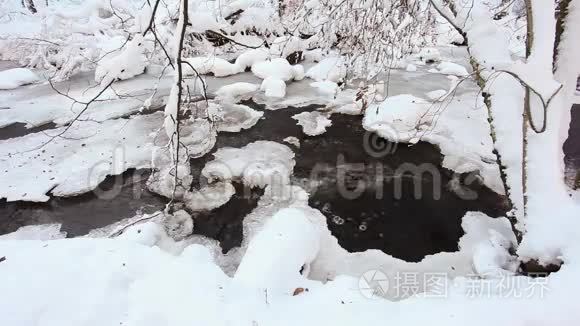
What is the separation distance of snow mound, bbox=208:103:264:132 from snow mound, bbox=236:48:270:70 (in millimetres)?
2333

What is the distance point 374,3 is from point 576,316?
9.48ft

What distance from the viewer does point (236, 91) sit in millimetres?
7656

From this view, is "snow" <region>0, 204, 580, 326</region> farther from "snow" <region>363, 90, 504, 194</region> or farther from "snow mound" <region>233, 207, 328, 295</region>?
"snow" <region>363, 90, 504, 194</region>

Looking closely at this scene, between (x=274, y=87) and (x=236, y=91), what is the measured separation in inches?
32.5

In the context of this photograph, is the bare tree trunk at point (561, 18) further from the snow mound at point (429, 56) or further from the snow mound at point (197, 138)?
the snow mound at point (429, 56)

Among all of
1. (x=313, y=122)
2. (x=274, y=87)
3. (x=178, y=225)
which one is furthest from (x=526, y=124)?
(x=274, y=87)

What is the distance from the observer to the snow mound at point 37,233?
12.9 feet

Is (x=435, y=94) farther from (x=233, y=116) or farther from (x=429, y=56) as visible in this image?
(x=233, y=116)

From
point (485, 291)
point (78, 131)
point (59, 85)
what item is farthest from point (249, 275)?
point (59, 85)

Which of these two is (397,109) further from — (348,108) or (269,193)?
(269,193)

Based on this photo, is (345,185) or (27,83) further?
(27,83)

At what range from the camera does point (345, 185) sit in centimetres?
474

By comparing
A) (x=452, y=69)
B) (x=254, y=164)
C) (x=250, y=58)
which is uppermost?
(x=250, y=58)

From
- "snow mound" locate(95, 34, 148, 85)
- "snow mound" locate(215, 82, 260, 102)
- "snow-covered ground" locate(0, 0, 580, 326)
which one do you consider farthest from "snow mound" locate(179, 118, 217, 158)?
"snow mound" locate(95, 34, 148, 85)
